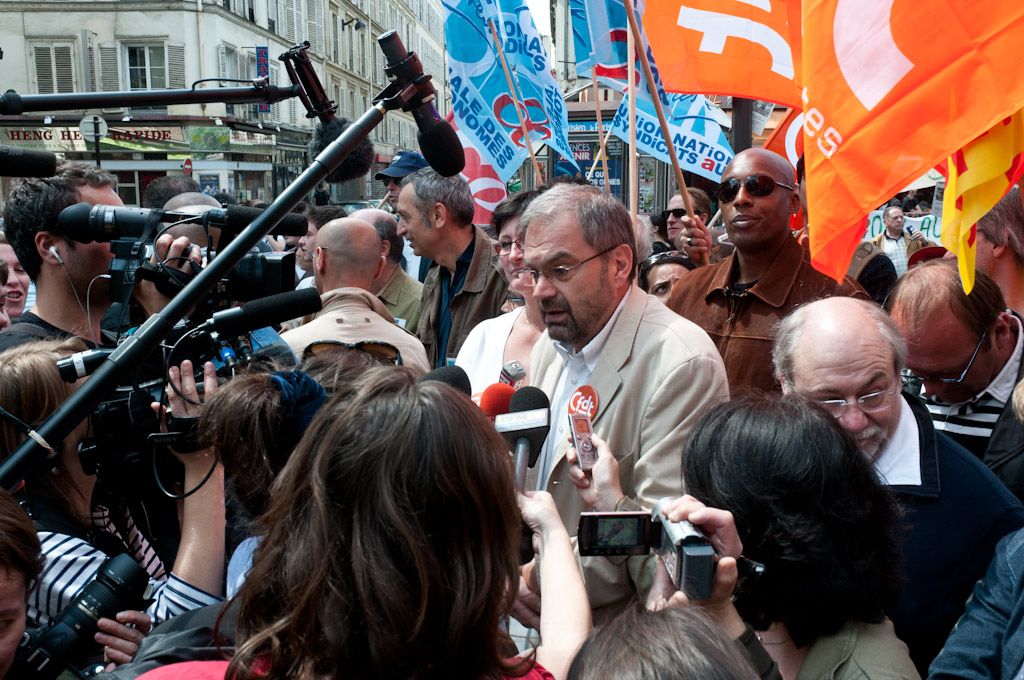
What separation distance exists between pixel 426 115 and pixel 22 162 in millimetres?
1006

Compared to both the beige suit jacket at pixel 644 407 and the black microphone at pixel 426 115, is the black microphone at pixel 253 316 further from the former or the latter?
the beige suit jacket at pixel 644 407

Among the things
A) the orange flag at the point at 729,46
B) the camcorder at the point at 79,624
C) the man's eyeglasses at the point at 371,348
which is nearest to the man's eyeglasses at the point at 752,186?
the orange flag at the point at 729,46

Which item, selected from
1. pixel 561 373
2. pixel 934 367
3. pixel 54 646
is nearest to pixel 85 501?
pixel 54 646

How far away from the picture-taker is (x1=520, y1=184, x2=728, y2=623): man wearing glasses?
2488 mm

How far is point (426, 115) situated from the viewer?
7.77 ft

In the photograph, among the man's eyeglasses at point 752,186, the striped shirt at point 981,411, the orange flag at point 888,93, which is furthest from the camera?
the man's eyeglasses at point 752,186

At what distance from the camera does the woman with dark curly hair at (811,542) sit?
168 cm

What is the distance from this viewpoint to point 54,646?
69.1 inches

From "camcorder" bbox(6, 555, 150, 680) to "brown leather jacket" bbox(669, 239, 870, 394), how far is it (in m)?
2.38

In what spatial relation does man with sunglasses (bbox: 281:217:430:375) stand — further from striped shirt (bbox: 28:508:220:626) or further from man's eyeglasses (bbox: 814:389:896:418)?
man's eyeglasses (bbox: 814:389:896:418)

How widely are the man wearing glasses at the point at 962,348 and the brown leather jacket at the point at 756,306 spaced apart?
0.63 metres

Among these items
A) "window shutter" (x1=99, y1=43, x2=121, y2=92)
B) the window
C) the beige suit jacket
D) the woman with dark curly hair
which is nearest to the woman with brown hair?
the woman with dark curly hair

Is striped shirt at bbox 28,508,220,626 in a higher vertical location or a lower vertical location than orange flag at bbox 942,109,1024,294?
lower

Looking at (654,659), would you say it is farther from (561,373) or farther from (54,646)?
(561,373)
